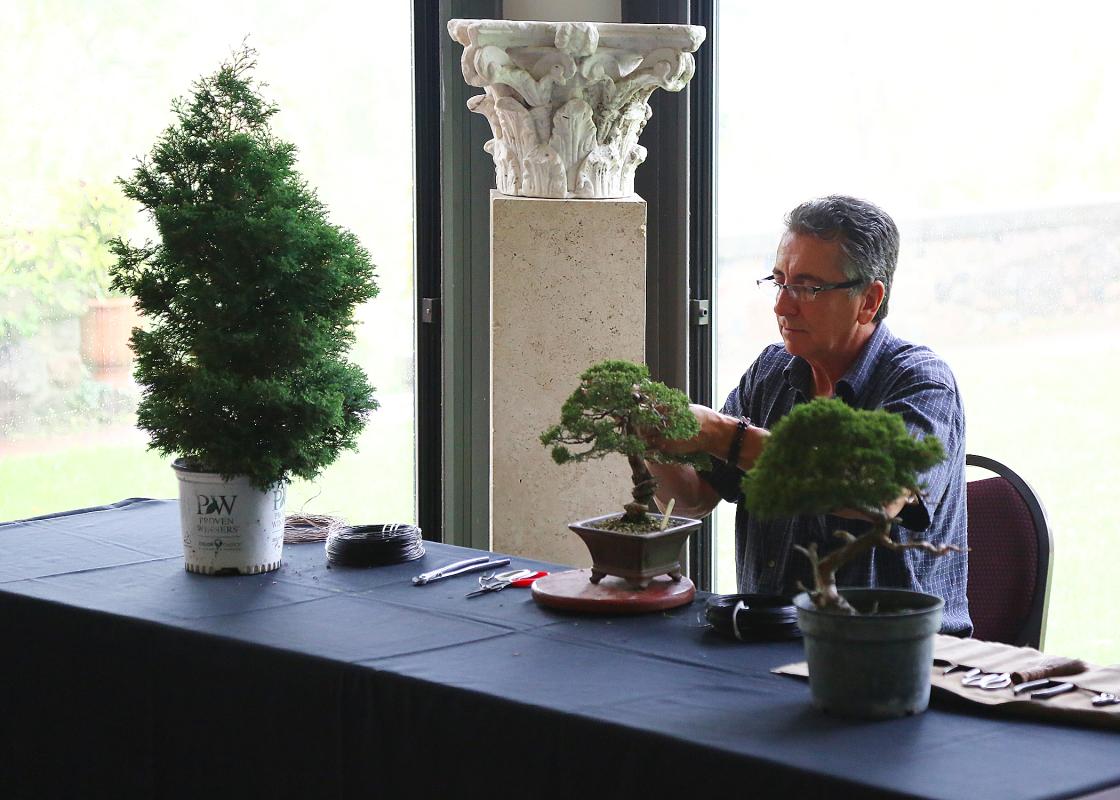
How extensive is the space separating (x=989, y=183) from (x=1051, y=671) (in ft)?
8.39

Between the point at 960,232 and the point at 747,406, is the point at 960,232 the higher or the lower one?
the higher one

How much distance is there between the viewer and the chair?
2.72 meters

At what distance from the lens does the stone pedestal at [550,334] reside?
3.88 m

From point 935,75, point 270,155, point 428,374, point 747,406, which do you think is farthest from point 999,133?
point 270,155

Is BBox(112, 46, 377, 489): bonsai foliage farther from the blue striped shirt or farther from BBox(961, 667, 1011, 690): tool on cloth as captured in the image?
BBox(961, 667, 1011, 690): tool on cloth

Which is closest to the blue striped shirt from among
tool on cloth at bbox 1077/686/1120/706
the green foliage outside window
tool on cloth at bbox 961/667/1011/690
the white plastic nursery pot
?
tool on cloth at bbox 961/667/1011/690

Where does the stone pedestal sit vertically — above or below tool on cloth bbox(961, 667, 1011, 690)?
above

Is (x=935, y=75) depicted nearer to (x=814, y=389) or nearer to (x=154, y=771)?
(x=814, y=389)

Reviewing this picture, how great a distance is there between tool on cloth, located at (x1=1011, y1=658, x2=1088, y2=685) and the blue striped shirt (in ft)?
1.62

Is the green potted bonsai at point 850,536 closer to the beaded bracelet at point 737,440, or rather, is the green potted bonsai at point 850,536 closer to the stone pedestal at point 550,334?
the beaded bracelet at point 737,440

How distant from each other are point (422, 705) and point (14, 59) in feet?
11.1

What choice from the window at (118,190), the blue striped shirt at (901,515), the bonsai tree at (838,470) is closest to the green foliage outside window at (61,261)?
the window at (118,190)

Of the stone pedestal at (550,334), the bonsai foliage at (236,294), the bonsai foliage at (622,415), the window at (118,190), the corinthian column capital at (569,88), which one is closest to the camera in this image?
the bonsai foliage at (622,415)

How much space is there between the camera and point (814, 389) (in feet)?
9.87
